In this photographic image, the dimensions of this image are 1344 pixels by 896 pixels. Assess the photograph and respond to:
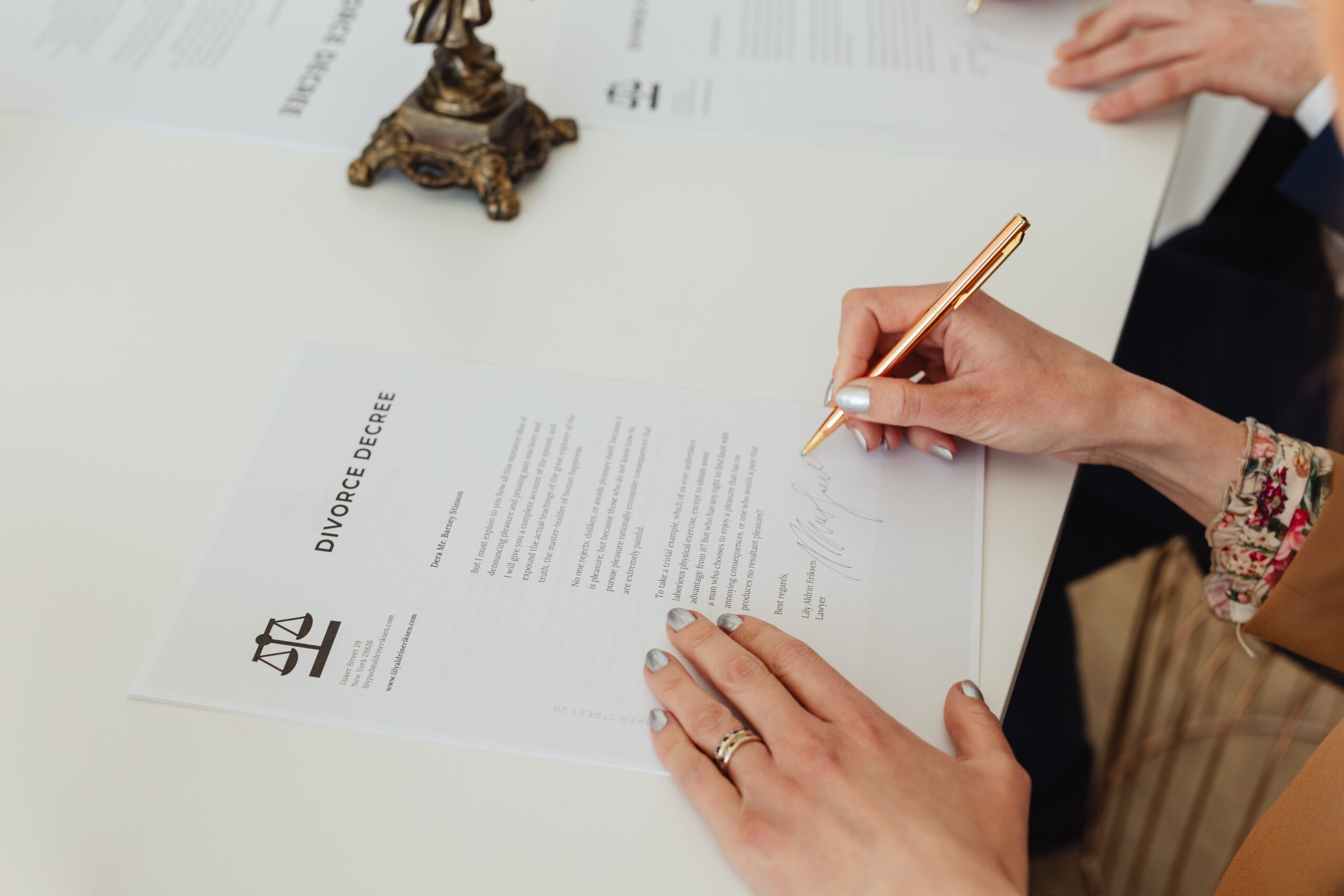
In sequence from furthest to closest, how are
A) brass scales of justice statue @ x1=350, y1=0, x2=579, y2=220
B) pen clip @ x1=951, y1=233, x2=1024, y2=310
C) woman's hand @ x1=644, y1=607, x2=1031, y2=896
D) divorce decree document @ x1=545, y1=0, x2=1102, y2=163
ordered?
divorce decree document @ x1=545, y1=0, x2=1102, y2=163 < brass scales of justice statue @ x1=350, y1=0, x2=579, y2=220 < pen clip @ x1=951, y1=233, x2=1024, y2=310 < woman's hand @ x1=644, y1=607, x2=1031, y2=896

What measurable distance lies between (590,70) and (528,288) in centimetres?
36

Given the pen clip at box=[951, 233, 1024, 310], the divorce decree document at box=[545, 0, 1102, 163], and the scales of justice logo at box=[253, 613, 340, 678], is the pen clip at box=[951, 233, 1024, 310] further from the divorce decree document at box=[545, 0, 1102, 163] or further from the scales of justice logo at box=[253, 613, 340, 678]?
the scales of justice logo at box=[253, 613, 340, 678]

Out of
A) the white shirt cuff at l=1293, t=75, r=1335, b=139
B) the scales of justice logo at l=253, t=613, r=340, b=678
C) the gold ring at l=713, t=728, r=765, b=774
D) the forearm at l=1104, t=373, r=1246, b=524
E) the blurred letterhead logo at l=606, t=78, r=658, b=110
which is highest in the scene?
the white shirt cuff at l=1293, t=75, r=1335, b=139

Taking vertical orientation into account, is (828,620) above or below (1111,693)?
above

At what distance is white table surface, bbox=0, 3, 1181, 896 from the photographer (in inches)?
23.5

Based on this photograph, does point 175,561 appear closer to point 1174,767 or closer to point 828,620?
point 828,620

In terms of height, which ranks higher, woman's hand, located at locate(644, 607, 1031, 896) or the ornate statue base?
the ornate statue base

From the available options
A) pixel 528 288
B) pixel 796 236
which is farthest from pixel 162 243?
pixel 796 236

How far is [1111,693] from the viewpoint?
69.7 inches

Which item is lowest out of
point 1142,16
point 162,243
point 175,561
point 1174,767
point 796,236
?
point 1174,767

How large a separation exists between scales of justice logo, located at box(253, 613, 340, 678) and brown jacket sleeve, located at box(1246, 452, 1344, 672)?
28.4 inches

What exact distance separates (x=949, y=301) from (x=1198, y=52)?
62cm
